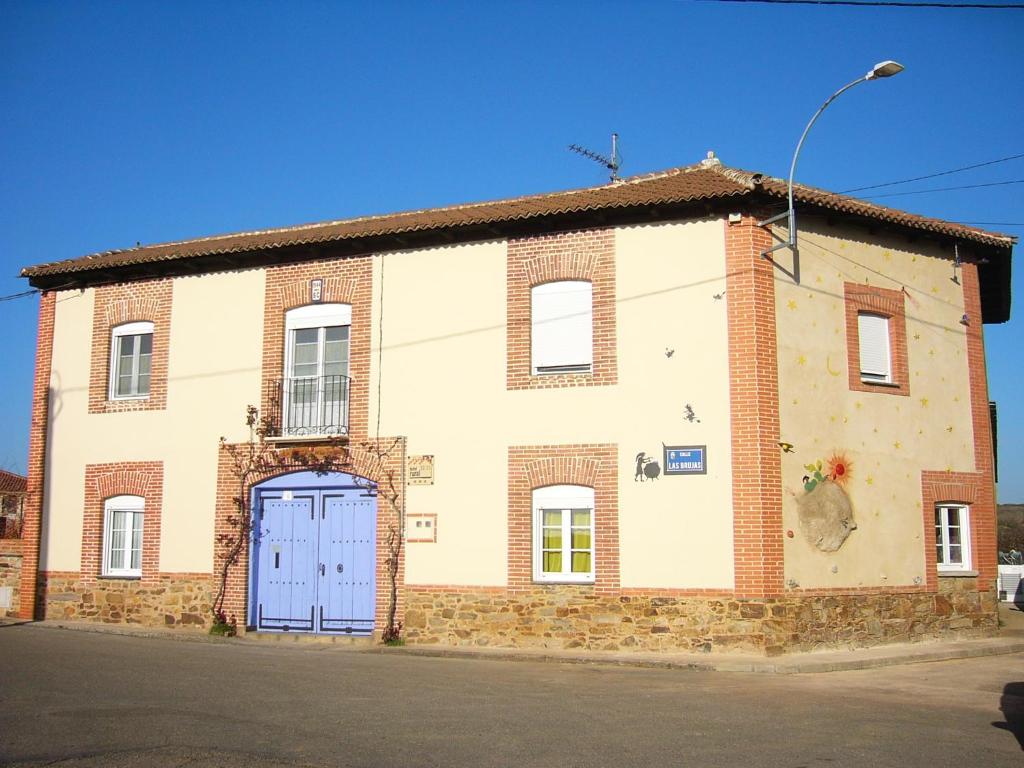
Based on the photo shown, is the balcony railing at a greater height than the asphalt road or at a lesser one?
greater

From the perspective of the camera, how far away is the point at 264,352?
17.1 m

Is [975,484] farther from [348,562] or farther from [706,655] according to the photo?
[348,562]

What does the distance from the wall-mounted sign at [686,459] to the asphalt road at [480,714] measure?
2.83m

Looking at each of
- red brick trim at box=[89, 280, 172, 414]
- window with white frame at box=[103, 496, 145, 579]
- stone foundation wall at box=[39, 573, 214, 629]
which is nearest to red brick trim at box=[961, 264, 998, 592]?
stone foundation wall at box=[39, 573, 214, 629]

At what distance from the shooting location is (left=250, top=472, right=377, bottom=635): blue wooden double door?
1616 cm

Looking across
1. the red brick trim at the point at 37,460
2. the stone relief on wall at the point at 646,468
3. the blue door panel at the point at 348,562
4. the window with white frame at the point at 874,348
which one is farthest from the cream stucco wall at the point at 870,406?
the red brick trim at the point at 37,460

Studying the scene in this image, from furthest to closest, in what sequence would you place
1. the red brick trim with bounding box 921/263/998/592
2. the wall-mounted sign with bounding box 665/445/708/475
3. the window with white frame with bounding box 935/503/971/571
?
1. the window with white frame with bounding box 935/503/971/571
2. the red brick trim with bounding box 921/263/998/592
3. the wall-mounted sign with bounding box 665/445/708/475

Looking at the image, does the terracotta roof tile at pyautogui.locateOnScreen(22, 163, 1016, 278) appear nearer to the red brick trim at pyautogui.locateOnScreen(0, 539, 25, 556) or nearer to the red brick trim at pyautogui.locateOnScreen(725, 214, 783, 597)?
the red brick trim at pyautogui.locateOnScreen(725, 214, 783, 597)

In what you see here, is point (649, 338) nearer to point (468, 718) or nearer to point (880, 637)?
point (880, 637)

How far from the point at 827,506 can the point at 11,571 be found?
13983 mm

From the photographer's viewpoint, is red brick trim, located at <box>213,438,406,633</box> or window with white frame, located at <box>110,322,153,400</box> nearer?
red brick trim, located at <box>213,438,406,633</box>

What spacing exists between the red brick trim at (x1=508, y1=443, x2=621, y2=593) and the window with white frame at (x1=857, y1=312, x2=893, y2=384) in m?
4.19

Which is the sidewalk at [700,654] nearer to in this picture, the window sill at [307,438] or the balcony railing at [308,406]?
the window sill at [307,438]

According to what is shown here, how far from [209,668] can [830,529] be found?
27.6 ft
